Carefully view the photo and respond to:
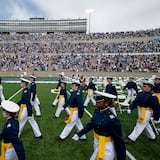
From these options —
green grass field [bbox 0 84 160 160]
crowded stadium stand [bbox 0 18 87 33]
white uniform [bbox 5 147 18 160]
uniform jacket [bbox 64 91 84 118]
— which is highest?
crowded stadium stand [bbox 0 18 87 33]

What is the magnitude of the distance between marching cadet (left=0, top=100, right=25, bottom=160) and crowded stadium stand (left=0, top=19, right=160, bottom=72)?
32262mm

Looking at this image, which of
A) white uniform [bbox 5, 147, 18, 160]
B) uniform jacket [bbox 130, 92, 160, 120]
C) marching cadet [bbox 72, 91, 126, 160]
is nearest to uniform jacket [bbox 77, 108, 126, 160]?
marching cadet [bbox 72, 91, 126, 160]

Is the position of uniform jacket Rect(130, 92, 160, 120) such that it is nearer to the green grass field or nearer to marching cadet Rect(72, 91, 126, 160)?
the green grass field

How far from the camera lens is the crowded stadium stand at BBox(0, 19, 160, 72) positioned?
1500 inches

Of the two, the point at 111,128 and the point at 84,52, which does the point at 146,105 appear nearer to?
the point at 111,128

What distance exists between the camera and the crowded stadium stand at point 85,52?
3809 centimetres

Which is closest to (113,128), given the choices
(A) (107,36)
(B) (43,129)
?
(B) (43,129)

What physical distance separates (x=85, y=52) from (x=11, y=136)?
40.4 metres

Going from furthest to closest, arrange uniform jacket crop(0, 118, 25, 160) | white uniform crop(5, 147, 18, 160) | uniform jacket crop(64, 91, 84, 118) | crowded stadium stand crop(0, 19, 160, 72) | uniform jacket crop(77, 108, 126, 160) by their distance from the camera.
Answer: crowded stadium stand crop(0, 19, 160, 72), uniform jacket crop(64, 91, 84, 118), white uniform crop(5, 147, 18, 160), uniform jacket crop(0, 118, 25, 160), uniform jacket crop(77, 108, 126, 160)

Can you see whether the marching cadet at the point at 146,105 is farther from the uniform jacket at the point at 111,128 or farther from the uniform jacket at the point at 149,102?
the uniform jacket at the point at 111,128

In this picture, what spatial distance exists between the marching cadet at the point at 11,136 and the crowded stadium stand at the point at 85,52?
106ft

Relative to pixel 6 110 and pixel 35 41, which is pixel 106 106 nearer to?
pixel 6 110

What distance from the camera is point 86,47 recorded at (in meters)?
45.9

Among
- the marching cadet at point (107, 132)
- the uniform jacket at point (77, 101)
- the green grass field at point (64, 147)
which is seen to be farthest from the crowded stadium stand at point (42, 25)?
the marching cadet at point (107, 132)
